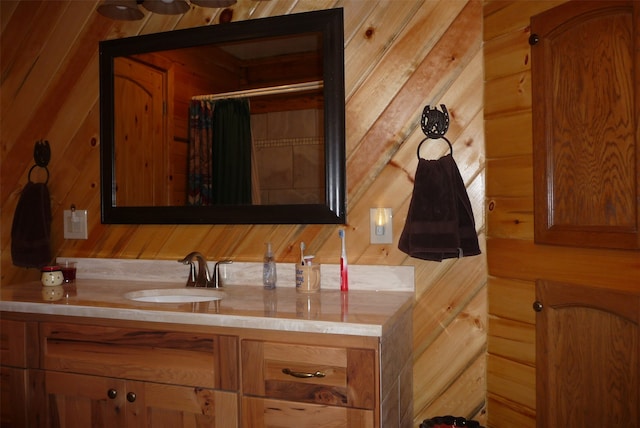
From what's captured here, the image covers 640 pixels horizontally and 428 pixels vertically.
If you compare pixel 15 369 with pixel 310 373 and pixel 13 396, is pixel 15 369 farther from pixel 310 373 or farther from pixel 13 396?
pixel 310 373

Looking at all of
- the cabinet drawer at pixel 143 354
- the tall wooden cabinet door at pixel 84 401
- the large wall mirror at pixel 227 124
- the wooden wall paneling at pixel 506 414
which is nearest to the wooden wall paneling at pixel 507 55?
the large wall mirror at pixel 227 124

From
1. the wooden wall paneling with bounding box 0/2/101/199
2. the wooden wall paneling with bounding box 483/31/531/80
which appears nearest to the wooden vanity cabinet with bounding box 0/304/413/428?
the wooden wall paneling with bounding box 483/31/531/80

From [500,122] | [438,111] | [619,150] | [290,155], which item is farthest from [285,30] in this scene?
[619,150]

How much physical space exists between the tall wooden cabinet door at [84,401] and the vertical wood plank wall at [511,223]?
3.94 feet

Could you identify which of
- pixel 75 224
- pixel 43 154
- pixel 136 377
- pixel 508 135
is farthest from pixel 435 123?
pixel 43 154

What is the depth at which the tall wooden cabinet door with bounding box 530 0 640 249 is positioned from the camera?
3.95 ft

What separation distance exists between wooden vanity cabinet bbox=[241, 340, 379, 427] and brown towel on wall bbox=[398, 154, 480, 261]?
1.58ft

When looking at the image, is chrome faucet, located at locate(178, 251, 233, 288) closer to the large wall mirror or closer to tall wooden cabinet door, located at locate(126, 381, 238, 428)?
the large wall mirror

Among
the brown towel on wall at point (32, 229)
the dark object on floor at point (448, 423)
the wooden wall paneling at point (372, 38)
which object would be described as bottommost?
the dark object on floor at point (448, 423)

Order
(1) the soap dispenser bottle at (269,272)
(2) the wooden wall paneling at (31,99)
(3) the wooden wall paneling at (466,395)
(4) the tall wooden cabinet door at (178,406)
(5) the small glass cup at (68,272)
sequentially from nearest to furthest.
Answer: (4) the tall wooden cabinet door at (178,406)
(3) the wooden wall paneling at (466,395)
(1) the soap dispenser bottle at (269,272)
(5) the small glass cup at (68,272)
(2) the wooden wall paneling at (31,99)

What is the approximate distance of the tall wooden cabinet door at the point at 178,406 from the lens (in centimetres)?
131

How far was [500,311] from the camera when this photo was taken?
5.21 ft

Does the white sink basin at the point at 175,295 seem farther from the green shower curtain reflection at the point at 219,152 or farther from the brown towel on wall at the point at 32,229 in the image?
the brown towel on wall at the point at 32,229

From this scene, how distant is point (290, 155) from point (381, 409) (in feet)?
3.11
